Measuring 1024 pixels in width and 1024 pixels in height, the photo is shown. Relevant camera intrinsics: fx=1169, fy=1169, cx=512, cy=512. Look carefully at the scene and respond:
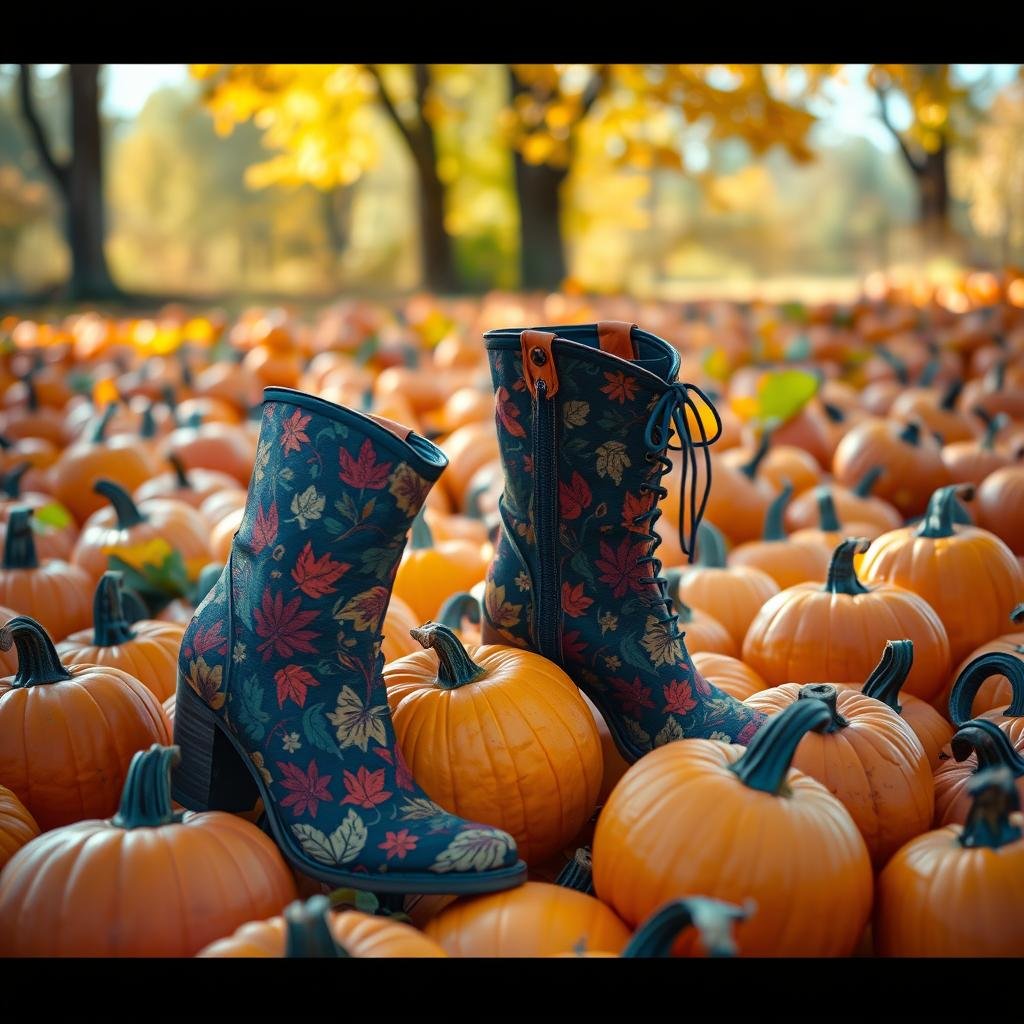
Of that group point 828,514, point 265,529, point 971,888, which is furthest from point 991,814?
point 828,514

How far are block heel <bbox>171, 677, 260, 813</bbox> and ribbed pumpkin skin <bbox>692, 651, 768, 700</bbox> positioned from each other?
809 mm

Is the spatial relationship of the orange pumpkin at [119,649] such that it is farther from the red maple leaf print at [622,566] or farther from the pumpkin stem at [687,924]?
the pumpkin stem at [687,924]

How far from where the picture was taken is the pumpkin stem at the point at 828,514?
2920 millimetres

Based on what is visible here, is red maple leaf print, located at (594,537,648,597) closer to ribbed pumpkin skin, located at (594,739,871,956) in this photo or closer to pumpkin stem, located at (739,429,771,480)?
ribbed pumpkin skin, located at (594,739,871,956)

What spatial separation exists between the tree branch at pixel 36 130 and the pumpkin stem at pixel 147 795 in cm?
1202

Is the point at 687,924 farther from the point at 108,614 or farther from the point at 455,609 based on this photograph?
the point at 108,614

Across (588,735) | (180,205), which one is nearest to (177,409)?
(588,735)

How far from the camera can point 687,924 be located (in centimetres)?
121

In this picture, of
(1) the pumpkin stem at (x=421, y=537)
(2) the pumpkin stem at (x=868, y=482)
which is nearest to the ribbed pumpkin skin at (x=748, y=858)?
(1) the pumpkin stem at (x=421, y=537)

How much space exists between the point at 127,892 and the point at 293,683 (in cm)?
32

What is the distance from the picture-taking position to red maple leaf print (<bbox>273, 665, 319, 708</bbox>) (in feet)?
4.99

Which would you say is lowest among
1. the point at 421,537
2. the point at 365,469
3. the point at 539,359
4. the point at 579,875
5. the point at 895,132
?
the point at 579,875

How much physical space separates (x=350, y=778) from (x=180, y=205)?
135 feet
